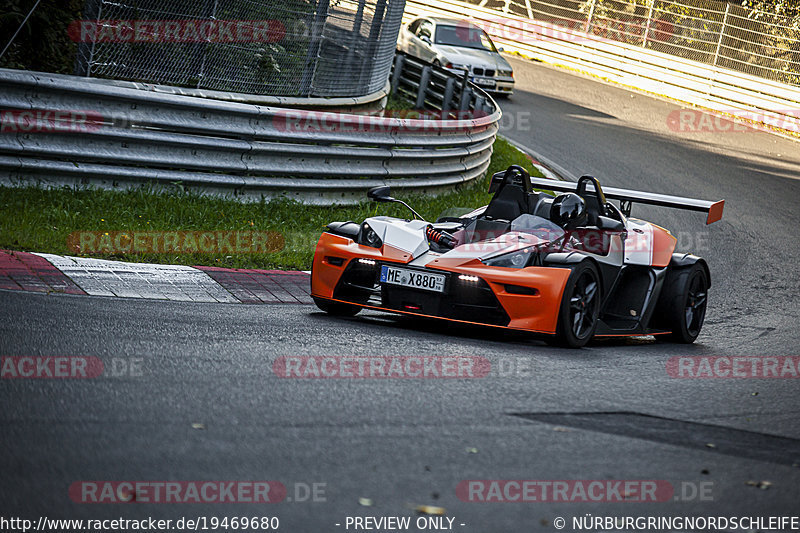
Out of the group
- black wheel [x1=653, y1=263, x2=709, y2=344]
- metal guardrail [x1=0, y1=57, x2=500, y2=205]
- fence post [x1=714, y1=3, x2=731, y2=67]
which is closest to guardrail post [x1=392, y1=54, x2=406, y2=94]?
metal guardrail [x1=0, y1=57, x2=500, y2=205]

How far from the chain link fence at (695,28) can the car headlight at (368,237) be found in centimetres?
2011

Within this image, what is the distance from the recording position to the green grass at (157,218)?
25.6 feet

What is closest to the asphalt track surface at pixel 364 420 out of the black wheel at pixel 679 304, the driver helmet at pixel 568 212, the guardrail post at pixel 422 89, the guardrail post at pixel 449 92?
the black wheel at pixel 679 304

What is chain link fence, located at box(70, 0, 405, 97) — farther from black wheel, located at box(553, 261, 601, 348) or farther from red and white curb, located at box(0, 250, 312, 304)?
black wheel, located at box(553, 261, 601, 348)

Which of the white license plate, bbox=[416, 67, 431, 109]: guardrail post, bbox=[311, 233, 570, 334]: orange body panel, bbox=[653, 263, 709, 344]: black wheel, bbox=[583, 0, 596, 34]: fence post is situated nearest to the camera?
bbox=[311, 233, 570, 334]: orange body panel

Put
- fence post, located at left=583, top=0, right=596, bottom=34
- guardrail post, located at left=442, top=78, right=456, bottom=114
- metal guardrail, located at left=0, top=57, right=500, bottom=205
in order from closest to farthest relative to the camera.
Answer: metal guardrail, located at left=0, top=57, right=500, bottom=205 < guardrail post, located at left=442, top=78, right=456, bottom=114 < fence post, located at left=583, top=0, right=596, bottom=34

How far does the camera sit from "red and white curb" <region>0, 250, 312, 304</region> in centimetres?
669

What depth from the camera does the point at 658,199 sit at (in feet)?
25.7

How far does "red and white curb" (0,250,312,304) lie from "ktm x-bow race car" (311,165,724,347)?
2.57 ft

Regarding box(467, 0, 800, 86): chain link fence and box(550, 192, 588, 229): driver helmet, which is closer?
box(550, 192, 588, 229): driver helmet

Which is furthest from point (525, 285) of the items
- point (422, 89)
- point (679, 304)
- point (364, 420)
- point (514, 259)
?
point (422, 89)

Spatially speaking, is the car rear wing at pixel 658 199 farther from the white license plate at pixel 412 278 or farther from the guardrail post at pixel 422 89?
the guardrail post at pixel 422 89

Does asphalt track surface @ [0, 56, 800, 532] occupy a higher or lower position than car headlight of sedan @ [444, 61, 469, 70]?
lower

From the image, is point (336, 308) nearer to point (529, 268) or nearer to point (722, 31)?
point (529, 268)
